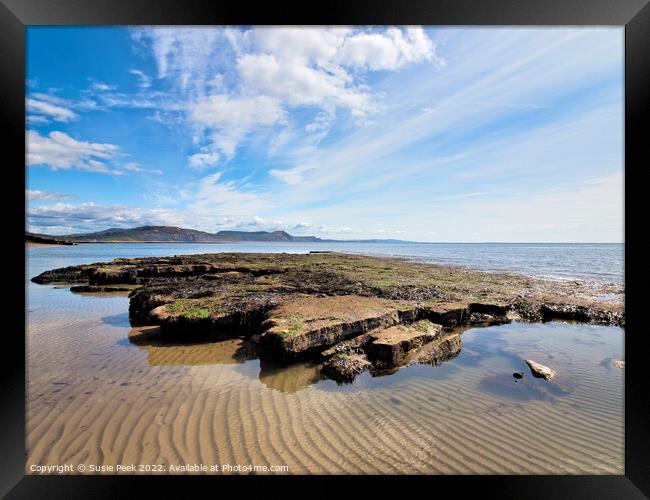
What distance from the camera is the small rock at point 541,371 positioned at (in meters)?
6.38

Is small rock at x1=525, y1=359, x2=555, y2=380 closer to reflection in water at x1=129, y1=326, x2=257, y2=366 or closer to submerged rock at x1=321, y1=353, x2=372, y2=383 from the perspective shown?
submerged rock at x1=321, y1=353, x2=372, y2=383

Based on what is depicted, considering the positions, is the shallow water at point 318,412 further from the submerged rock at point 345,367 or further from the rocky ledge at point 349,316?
the rocky ledge at point 349,316

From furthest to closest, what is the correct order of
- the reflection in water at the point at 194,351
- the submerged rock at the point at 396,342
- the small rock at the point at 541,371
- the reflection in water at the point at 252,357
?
the reflection in water at the point at 194,351
the submerged rock at the point at 396,342
the small rock at the point at 541,371
the reflection in water at the point at 252,357

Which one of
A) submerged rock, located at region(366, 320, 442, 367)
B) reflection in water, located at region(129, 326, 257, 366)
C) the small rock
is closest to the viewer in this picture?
the small rock

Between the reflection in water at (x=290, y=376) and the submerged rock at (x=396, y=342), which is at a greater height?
the submerged rock at (x=396, y=342)

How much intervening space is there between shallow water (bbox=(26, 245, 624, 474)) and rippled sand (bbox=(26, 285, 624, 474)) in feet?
0.08

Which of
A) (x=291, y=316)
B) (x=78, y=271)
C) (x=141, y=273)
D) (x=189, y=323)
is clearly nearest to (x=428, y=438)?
(x=291, y=316)

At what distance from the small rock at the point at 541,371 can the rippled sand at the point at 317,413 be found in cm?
19

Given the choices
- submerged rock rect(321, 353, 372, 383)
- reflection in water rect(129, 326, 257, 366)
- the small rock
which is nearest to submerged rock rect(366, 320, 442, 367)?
submerged rock rect(321, 353, 372, 383)

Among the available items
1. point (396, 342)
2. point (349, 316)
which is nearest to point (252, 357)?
point (349, 316)

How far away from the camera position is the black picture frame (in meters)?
2.96
